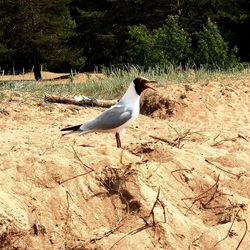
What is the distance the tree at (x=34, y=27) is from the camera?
28.9 metres

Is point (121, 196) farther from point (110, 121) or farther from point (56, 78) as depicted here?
point (56, 78)

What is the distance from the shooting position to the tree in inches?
1138

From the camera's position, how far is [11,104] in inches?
381

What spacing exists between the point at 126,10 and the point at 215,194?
25.6m

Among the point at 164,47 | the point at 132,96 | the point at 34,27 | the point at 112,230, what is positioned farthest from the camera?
the point at 34,27

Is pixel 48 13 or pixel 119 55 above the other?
pixel 48 13

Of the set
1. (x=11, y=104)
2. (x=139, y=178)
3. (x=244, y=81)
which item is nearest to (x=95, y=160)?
(x=139, y=178)

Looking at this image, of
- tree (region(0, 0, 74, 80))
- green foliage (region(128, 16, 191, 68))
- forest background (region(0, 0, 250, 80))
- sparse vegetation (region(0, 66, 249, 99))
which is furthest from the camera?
tree (region(0, 0, 74, 80))

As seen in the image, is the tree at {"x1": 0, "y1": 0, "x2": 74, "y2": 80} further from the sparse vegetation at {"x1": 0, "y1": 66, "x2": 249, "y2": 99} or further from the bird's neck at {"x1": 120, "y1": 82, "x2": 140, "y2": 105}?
the bird's neck at {"x1": 120, "y1": 82, "x2": 140, "y2": 105}

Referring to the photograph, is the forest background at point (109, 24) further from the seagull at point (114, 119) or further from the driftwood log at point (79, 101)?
the seagull at point (114, 119)

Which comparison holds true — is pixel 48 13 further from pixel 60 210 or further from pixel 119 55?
pixel 60 210

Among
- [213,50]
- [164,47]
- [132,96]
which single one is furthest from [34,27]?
[132,96]

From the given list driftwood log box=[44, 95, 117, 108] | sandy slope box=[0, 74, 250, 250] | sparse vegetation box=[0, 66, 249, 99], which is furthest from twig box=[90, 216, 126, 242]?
sparse vegetation box=[0, 66, 249, 99]

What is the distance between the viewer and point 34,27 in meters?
29.7
